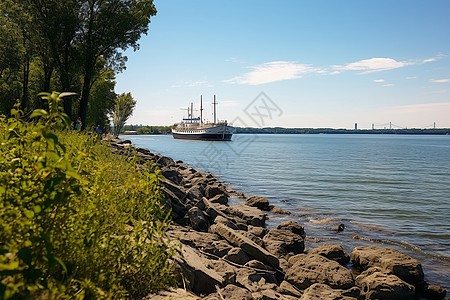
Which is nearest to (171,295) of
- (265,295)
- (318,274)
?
(265,295)

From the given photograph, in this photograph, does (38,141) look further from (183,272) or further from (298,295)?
(298,295)

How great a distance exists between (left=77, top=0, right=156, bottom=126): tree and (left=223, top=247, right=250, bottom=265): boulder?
24743 millimetres

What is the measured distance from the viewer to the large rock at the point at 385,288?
823 centimetres

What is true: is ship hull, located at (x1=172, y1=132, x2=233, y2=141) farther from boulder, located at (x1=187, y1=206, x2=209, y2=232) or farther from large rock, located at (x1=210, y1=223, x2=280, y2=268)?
large rock, located at (x1=210, y1=223, x2=280, y2=268)

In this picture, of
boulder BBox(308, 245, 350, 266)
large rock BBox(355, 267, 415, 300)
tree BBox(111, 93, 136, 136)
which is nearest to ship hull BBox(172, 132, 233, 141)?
tree BBox(111, 93, 136, 136)

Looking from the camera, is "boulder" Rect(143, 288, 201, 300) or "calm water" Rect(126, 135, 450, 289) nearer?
"boulder" Rect(143, 288, 201, 300)

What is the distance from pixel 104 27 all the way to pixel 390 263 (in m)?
27.7

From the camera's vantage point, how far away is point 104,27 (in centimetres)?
2894

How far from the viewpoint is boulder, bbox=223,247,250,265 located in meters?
8.67

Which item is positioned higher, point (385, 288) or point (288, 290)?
point (288, 290)

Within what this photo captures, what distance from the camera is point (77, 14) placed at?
2881cm

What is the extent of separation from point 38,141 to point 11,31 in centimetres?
3535

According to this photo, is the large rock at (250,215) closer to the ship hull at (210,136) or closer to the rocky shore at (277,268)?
the rocky shore at (277,268)

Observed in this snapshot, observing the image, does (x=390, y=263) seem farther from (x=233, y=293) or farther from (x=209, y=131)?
(x=209, y=131)
